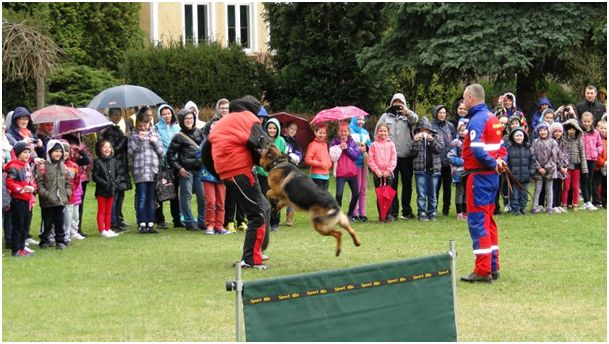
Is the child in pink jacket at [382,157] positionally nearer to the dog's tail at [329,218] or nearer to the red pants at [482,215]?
the red pants at [482,215]

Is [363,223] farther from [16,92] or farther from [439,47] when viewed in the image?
[16,92]

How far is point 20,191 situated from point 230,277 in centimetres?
342

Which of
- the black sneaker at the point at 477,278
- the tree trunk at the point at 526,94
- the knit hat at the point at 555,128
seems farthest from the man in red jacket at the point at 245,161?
the tree trunk at the point at 526,94

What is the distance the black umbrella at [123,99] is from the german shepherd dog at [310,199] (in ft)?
27.1

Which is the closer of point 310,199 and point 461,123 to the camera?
point 310,199

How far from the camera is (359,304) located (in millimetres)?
7648

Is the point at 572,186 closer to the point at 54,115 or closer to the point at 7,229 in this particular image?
the point at 54,115

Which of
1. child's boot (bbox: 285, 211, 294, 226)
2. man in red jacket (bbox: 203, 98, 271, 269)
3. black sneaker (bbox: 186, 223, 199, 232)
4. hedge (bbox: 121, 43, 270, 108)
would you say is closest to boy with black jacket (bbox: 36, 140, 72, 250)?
black sneaker (bbox: 186, 223, 199, 232)

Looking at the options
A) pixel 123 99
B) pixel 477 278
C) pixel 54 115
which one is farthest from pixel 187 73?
pixel 477 278

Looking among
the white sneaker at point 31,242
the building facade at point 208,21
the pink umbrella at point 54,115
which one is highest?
the building facade at point 208,21

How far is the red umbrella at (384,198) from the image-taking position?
18000 millimetres

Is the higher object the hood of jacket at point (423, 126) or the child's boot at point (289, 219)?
the hood of jacket at point (423, 126)

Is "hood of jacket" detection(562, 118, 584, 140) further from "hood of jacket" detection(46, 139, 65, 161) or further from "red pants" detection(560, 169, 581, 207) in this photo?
"hood of jacket" detection(46, 139, 65, 161)

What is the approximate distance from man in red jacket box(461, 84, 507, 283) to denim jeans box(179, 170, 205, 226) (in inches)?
242
